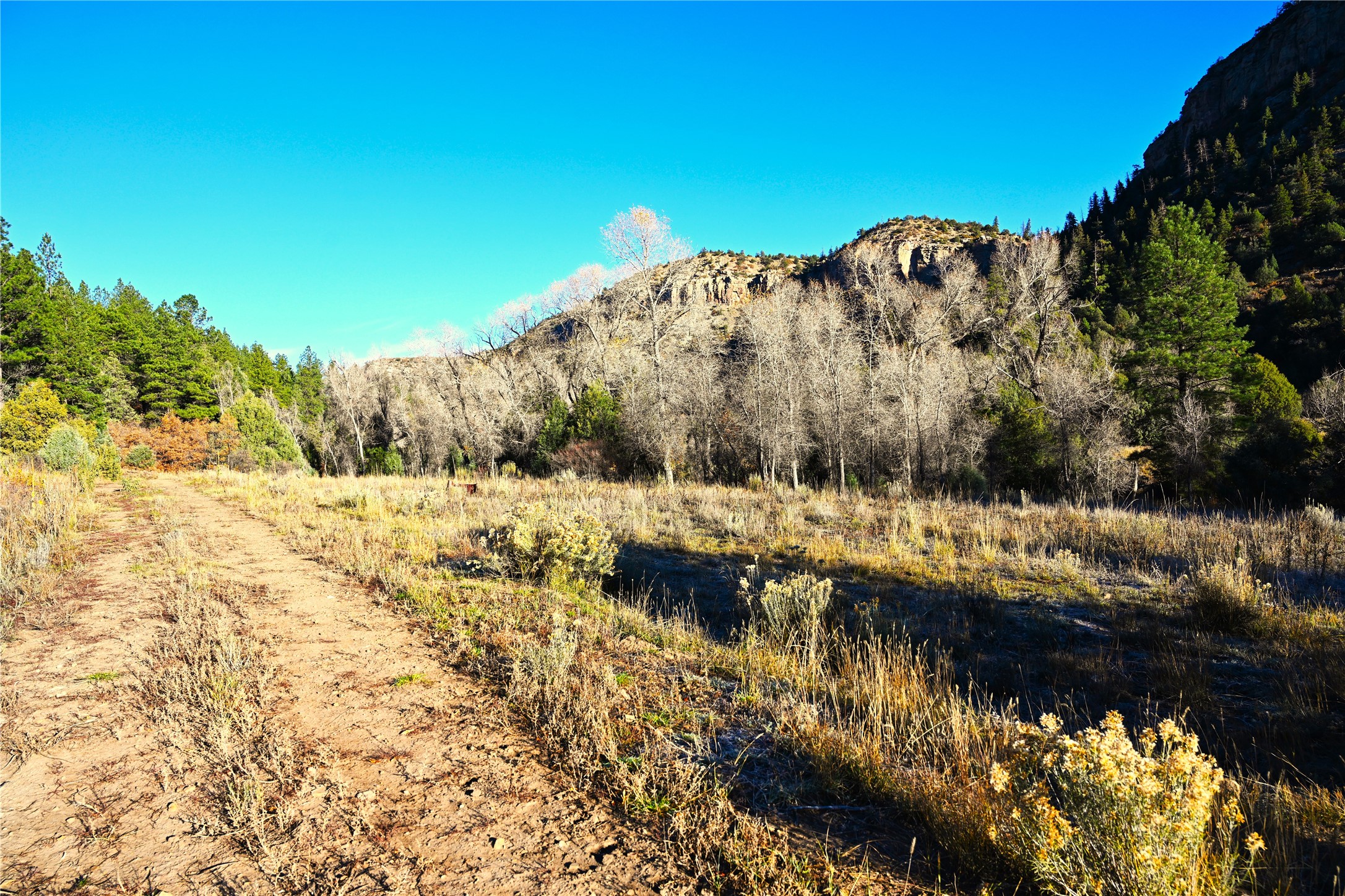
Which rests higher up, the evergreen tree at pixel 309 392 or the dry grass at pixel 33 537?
the evergreen tree at pixel 309 392

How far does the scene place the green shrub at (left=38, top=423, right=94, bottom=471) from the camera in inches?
595

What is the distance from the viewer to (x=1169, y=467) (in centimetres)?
1766

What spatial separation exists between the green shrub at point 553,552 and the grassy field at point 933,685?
0.14ft

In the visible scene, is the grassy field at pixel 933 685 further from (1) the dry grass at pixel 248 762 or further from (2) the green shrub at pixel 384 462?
(2) the green shrub at pixel 384 462

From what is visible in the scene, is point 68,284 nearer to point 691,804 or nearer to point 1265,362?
point 691,804

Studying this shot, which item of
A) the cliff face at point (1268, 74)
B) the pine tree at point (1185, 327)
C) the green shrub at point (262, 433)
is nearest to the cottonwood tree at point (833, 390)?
the pine tree at point (1185, 327)

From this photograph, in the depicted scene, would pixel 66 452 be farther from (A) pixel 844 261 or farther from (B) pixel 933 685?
(A) pixel 844 261

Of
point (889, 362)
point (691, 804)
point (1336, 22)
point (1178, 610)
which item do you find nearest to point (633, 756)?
point (691, 804)

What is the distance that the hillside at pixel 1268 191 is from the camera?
37594 millimetres

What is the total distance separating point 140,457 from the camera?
27.7 metres

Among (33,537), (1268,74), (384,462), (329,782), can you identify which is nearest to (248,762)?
(329,782)

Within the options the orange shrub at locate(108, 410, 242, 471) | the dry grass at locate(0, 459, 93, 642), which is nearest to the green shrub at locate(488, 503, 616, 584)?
the dry grass at locate(0, 459, 93, 642)

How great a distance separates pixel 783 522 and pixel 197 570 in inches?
386

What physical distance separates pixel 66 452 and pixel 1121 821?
2340cm
